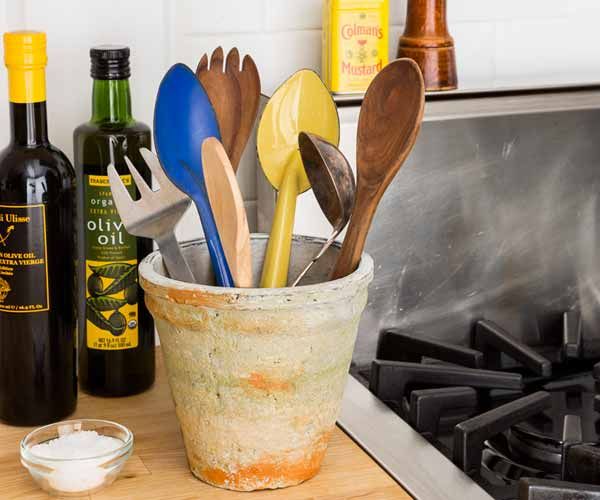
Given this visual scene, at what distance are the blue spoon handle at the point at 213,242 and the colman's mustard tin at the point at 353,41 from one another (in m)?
0.34

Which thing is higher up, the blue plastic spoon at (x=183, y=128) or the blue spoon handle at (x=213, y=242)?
the blue plastic spoon at (x=183, y=128)

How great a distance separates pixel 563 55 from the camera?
123 centimetres

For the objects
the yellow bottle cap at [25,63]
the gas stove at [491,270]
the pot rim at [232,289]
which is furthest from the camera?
the gas stove at [491,270]

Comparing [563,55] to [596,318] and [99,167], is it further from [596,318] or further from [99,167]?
[99,167]

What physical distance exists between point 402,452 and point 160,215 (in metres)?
0.26

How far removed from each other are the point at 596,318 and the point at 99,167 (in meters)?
0.65

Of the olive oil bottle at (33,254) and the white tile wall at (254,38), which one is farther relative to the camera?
the white tile wall at (254,38)

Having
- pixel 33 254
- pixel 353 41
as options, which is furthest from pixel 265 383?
pixel 353 41

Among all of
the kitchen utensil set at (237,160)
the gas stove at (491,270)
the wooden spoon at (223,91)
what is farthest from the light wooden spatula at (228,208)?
the gas stove at (491,270)

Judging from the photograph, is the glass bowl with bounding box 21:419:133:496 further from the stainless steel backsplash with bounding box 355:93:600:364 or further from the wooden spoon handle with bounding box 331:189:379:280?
the stainless steel backsplash with bounding box 355:93:600:364

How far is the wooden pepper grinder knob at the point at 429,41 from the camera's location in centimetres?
107

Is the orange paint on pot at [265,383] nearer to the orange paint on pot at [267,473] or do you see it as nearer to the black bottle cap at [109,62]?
the orange paint on pot at [267,473]

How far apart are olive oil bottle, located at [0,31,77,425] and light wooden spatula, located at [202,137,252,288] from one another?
0.16 m

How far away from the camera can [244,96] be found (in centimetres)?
81
